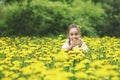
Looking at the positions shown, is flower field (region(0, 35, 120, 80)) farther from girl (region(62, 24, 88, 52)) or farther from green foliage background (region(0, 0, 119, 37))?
green foliage background (region(0, 0, 119, 37))

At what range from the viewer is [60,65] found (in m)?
4.96

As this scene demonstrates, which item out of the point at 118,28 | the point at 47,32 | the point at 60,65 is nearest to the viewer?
the point at 60,65

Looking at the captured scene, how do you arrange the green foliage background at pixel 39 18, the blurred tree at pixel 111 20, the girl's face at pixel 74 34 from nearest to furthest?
1. the girl's face at pixel 74 34
2. the green foliage background at pixel 39 18
3. the blurred tree at pixel 111 20

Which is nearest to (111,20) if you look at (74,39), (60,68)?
(74,39)

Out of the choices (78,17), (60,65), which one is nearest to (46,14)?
(78,17)

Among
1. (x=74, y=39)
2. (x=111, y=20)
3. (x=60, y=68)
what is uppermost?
(x=60, y=68)

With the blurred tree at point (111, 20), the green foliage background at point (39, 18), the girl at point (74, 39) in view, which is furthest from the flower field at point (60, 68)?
the blurred tree at point (111, 20)

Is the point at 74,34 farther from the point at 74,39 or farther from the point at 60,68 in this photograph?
the point at 60,68

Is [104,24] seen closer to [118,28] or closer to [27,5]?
[118,28]

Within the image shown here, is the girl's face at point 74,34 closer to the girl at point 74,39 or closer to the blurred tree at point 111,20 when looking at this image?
the girl at point 74,39

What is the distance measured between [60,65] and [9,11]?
1411 centimetres

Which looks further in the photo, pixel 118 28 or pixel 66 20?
pixel 118 28

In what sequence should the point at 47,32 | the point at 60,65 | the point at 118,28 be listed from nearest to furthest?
the point at 60,65
the point at 47,32
the point at 118,28

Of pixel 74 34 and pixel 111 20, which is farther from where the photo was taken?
pixel 111 20
